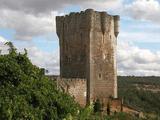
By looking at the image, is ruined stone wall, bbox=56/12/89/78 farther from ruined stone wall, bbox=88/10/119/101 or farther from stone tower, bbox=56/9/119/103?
ruined stone wall, bbox=88/10/119/101

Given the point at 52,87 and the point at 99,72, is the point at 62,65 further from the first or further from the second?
the point at 52,87

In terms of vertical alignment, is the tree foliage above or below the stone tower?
below

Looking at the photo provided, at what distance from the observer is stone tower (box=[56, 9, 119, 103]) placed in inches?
1695

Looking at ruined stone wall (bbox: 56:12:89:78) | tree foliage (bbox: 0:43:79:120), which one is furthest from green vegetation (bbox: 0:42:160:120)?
ruined stone wall (bbox: 56:12:89:78)

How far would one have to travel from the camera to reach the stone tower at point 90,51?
43062 mm

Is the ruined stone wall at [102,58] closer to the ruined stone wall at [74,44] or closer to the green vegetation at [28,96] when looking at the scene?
the ruined stone wall at [74,44]

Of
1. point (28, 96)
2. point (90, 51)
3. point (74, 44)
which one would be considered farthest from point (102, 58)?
point (28, 96)

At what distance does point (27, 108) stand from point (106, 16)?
25633 mm

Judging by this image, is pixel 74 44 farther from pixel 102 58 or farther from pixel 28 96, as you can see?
pixel 28 96

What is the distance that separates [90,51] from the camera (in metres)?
43.0

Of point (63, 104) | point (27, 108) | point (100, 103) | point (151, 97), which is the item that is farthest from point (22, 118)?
point (151, 97)

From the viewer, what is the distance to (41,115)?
19.5 m

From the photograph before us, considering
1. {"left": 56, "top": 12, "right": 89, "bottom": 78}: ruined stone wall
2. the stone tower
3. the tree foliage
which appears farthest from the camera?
{"left": 56, "top": 12, "right": 89, "bottom": 78}: ruined stone wall

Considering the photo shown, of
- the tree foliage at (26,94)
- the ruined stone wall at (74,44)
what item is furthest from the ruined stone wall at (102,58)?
the tree foliage at (26,94)
